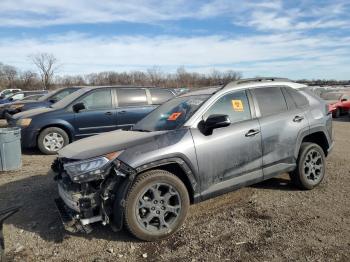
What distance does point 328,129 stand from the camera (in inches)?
239

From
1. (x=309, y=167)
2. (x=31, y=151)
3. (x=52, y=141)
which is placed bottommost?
(x=31, y=151)

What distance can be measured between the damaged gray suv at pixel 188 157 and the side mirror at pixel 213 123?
1cm

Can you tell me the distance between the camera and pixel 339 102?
2056 cm

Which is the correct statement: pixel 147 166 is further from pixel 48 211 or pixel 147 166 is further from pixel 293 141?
pixel 293 141

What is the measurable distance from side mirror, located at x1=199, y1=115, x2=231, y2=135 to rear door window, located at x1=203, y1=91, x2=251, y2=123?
22 centimetres

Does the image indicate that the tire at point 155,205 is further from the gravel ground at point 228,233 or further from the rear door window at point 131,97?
the rear door window at point 131,97

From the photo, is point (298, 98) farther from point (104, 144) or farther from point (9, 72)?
point (9, 72)

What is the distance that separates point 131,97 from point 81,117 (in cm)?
149

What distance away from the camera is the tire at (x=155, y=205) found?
405 centimetres

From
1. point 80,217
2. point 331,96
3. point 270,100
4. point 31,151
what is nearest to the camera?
point 80,217

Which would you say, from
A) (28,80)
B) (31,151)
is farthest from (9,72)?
(31,151)

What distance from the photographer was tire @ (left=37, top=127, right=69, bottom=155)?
368 inches

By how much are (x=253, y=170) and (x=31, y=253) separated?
2.92m

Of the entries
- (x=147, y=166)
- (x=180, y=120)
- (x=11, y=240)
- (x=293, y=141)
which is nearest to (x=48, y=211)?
(x=11, y=240)
